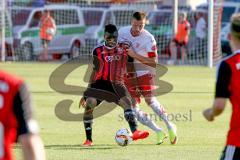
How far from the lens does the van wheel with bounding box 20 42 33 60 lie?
3403 centimetres

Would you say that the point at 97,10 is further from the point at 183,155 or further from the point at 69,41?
the point at 183,155

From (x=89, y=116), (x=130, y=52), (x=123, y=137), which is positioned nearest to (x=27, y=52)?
(x=130, y=52)

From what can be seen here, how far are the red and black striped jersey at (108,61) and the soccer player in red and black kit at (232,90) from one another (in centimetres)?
555

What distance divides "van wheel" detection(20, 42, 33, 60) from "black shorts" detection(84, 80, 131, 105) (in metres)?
22.0

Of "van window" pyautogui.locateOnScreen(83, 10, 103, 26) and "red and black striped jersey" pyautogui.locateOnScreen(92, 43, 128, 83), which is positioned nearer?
"red and black striped jersey" pyautogui.locateOnScreen(92, 43, 128, 83)

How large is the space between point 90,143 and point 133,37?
163cm

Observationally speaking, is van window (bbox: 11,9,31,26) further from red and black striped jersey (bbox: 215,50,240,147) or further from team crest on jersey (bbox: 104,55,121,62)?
red and black striped jersey (bbox: 215,50,240,147)

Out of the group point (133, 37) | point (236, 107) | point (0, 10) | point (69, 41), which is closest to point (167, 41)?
point (69, 41)

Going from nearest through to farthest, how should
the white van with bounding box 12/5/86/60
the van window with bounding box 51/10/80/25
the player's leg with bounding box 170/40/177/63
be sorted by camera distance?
the player's leg with bounding box 170/40/177/63
the white van with bounding box 12/5/86/60
the van window with bounding box 51/10/80/25

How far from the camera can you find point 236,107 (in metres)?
6.52

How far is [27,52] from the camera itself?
1346 inches

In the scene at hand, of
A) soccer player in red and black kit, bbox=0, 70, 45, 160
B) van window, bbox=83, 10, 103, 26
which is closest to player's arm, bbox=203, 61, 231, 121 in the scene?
soccer player in red and black kit, bbox=0, 70, 45, 160

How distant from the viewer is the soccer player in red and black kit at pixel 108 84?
11992mm

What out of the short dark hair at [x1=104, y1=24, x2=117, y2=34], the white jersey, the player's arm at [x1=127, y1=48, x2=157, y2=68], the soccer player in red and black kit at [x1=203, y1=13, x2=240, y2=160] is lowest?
the player's arm at [x1=127, y1=48, x2=157, y2=68]
